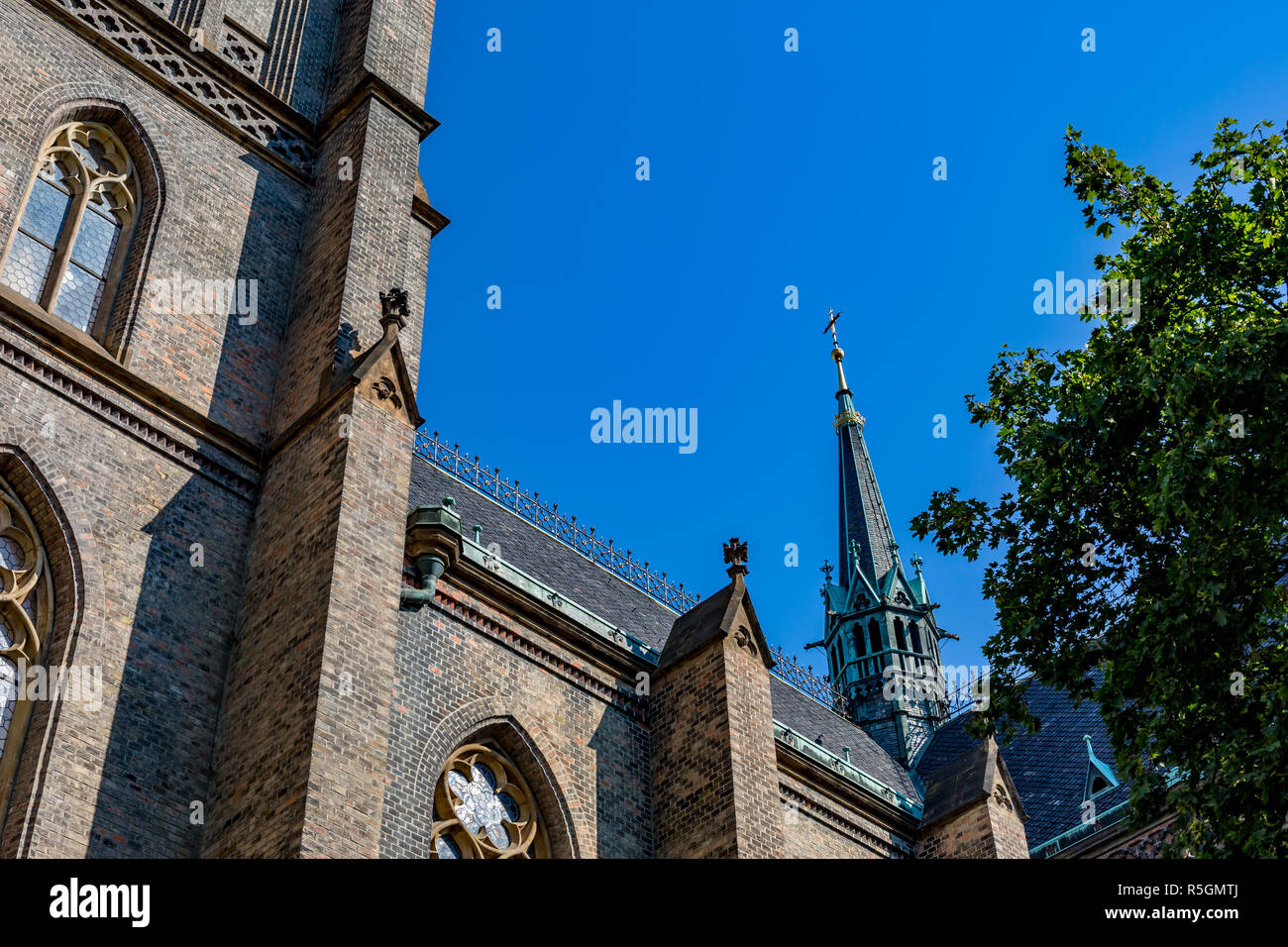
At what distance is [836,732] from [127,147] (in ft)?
58.4

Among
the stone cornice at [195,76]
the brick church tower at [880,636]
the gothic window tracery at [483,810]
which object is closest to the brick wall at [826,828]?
the gothic window tracery at [483,810]

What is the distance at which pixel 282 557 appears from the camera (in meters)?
13.9

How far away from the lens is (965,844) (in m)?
21.0

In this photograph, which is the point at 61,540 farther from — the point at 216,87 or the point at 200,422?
the point at 216,87

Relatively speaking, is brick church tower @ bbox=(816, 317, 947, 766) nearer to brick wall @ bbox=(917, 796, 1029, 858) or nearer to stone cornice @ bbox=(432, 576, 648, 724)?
brick wall @ bbox=(917, 796, 1029, 858)

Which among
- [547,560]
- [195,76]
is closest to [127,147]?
[195,76]

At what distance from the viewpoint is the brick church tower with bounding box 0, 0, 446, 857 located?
1215cm

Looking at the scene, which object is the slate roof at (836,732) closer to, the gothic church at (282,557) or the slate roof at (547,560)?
the slate roof at (547,560)

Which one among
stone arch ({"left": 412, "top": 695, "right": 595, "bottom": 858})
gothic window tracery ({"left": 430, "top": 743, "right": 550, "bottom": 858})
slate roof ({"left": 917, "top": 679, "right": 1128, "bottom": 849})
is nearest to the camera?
gothic window tracery ({"left": 430, "top": 743, "right": 550, "bottom": 858})

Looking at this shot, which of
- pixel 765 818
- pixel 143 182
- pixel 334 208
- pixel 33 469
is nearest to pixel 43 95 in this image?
pixel 143 182

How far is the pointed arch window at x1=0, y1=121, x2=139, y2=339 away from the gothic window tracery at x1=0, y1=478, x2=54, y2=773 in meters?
2.70

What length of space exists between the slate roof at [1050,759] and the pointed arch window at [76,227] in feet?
49.1

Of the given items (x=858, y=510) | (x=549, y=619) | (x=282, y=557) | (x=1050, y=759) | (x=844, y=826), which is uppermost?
(x=858, y=510)

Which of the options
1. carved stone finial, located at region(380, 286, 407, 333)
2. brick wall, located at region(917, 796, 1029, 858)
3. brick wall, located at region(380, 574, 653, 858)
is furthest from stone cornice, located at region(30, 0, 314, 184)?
brick wall, located at region(917, 796, 1029, 858)
